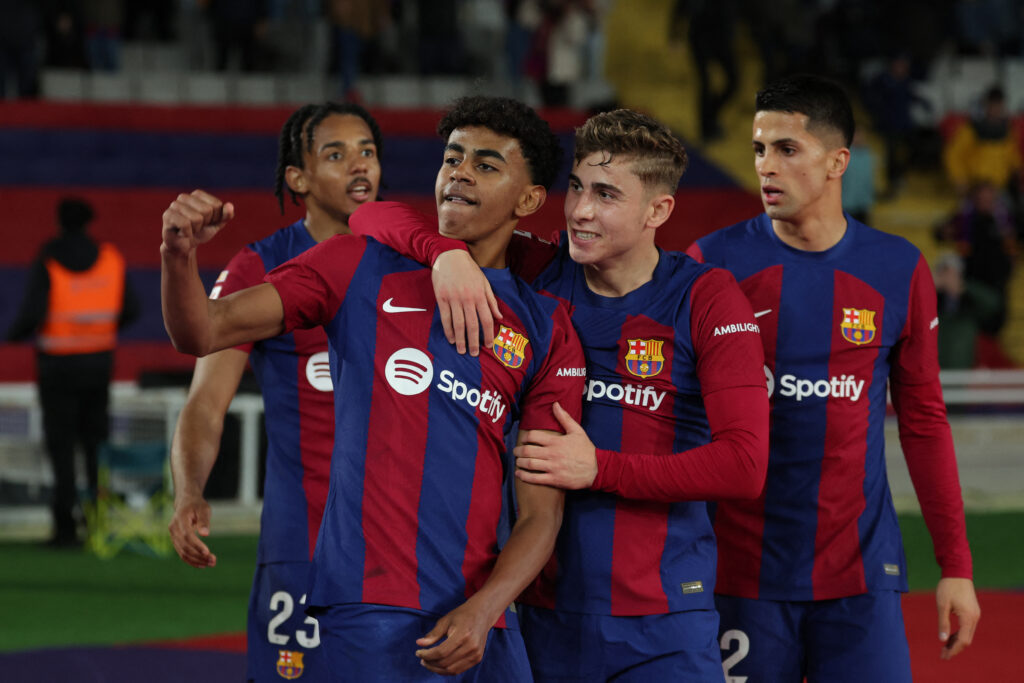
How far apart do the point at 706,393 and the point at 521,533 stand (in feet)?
1.87

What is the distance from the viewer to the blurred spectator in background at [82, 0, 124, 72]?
1705 cm

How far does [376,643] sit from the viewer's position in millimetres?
2846

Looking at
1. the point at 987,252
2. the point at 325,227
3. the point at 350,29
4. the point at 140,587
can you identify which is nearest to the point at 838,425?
the point at 325,227

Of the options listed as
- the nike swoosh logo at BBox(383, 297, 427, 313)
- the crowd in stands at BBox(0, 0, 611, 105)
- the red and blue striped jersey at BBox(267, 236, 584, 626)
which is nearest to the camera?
the red and blue striped jersey at BBox(267, 236, 584, 626)

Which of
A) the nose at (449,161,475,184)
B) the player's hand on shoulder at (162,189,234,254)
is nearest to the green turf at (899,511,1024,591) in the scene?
the nose at (449,161,475,184)

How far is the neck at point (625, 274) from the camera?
3389mm

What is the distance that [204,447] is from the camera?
3957mm

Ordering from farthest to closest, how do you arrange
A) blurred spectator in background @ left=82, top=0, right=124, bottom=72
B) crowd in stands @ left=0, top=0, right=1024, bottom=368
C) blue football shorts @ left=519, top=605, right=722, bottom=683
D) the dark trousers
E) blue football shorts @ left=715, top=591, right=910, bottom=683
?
blurred spectator in background @ left=82, top=0, right=124, bottom=72
crowd in stands @ left=0, top=0, right=1024, bottom=368
the dark trousers
blue football shorts @ left=715, top=591, right=910, bottom=683
blue football shorts @ left=519, top=605, right=722, bottom=683

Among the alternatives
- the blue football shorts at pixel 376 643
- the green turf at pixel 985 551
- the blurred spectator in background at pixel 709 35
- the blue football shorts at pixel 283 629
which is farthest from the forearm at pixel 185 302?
the blurred spectator in background at pixel 709 35

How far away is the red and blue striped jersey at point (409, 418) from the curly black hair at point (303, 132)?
1399 mm

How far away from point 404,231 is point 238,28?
14.7 m

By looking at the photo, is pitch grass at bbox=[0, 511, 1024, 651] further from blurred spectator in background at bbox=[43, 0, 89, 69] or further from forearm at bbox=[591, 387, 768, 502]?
blurred spectator in background at bbox=[43, 0, 89, 69]

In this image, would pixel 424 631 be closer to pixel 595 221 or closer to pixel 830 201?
pixel 595 221

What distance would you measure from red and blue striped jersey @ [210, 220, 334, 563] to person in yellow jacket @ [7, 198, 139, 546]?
203 inches
